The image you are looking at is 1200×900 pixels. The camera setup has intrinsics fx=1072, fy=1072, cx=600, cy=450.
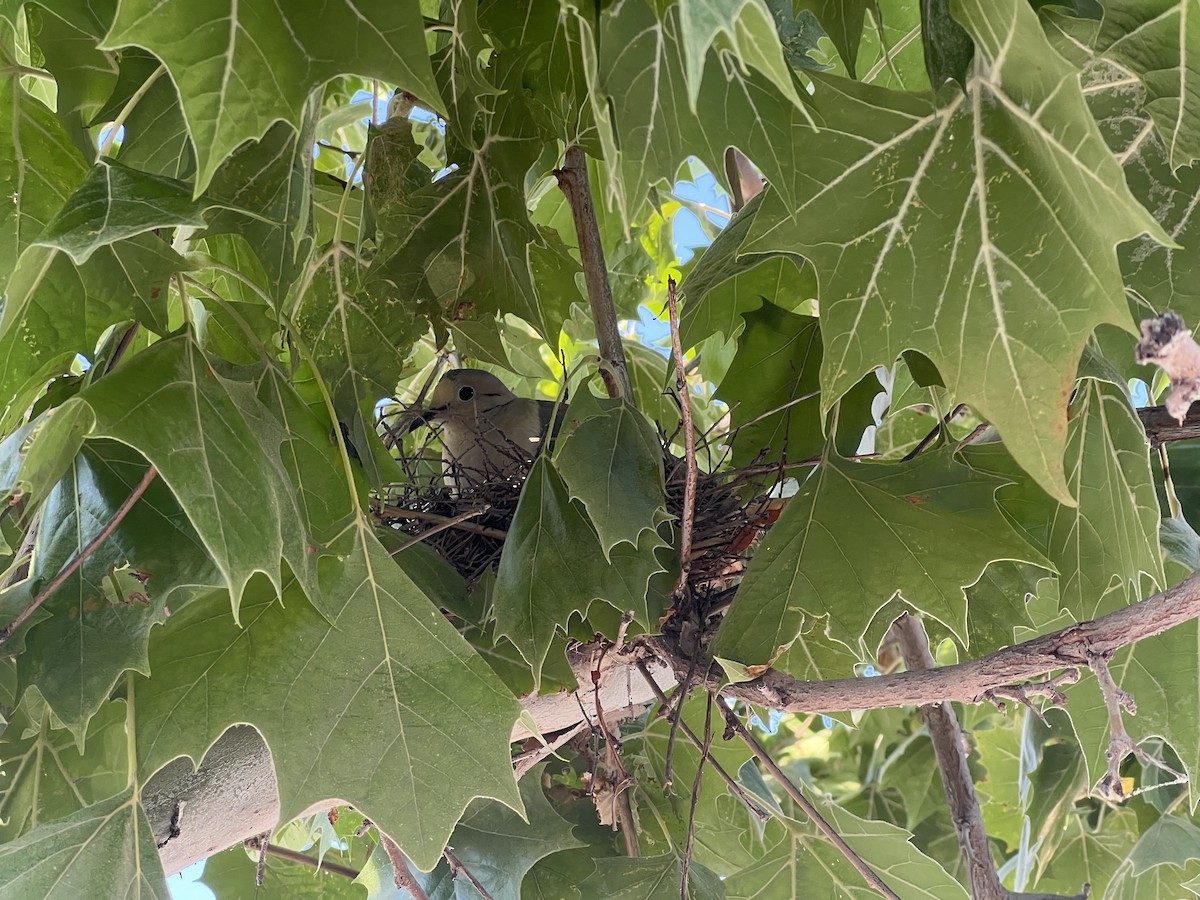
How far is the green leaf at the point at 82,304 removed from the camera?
0.86 meters

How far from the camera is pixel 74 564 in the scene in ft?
2.83

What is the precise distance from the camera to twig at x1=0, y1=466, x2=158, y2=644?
2.81 ft

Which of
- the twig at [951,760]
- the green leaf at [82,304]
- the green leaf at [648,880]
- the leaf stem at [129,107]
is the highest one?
the leaf stem at [129,107]

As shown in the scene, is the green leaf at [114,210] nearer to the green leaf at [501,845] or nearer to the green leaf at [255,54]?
the green leaf at [255,54]

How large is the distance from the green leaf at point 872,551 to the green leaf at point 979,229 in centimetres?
24

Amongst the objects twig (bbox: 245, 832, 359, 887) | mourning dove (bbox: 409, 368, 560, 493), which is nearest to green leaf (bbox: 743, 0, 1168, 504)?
twig (bbox: 245, 832, 359, 887)

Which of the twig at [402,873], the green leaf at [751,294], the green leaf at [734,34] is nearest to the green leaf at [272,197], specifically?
the green leaf at [734,34]

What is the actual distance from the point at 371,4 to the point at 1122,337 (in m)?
0.74

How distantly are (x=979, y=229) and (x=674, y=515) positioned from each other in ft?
1.45

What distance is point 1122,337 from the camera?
40.2 inches

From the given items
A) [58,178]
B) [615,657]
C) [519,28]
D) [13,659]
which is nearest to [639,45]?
[519,28]

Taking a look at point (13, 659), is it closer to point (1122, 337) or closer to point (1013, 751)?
point (1122, 337)

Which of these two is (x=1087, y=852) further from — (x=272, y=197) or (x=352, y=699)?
(x=272, y=197)

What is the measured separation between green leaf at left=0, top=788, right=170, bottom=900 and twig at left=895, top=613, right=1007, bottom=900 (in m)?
1.00
